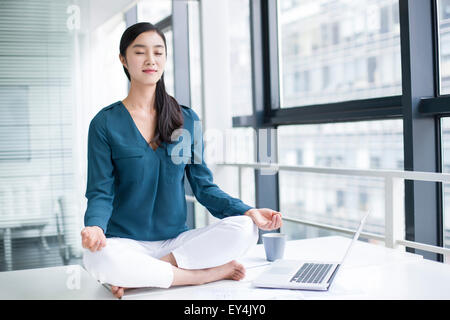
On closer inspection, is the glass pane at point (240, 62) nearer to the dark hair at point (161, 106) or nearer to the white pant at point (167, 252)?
the dark hair at point (161, 106)

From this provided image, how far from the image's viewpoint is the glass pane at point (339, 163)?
2.66m

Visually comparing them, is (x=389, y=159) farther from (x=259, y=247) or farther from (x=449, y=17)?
(x=259, y=247)

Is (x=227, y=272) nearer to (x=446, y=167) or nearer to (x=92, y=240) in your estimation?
(x=92, y=240)

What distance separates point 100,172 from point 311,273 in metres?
0.70

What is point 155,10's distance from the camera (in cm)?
376

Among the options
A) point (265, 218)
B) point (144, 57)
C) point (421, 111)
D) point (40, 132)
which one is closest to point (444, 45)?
point (421, 111)

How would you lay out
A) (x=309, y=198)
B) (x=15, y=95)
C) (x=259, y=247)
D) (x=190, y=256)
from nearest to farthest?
1. (x=190, y=256)
2. (x=259, y=247)
3. (x=15, y=95)
4. (x=309, y=198)

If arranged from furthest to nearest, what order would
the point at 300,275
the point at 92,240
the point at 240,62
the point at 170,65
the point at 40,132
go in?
1. the point at 170,65
2. the point at 240,62
3. the point at 40,132
4. the point at 300,275
5. the point at 92,240

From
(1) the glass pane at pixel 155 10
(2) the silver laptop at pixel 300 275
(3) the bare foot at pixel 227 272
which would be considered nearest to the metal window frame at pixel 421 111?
(2) the silver laptop at pixel 300 275
